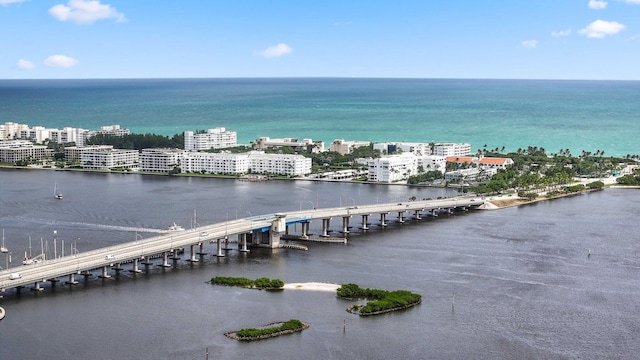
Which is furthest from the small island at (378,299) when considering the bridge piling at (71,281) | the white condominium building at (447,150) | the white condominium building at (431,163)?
the white condominium building at (447,150)

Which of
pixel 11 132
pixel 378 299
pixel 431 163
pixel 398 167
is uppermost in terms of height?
pixel 11 132

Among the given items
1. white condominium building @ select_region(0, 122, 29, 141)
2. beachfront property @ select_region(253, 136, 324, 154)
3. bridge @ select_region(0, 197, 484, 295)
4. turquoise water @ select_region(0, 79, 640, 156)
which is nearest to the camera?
bridge @ select_region(0, 197, 484, 295)

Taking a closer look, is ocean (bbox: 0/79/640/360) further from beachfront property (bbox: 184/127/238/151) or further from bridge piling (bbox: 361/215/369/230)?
beachfront property (bbox: 184/127/238/151)

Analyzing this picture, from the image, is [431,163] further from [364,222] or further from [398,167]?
[364,222]

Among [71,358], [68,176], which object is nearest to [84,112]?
[68,176]

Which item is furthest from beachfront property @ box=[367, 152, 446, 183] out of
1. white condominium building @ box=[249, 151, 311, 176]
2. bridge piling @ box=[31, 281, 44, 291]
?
bridge piling @ box=[31, 281, 44, 291]

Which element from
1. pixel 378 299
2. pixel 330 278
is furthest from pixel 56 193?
pixel 378 299
